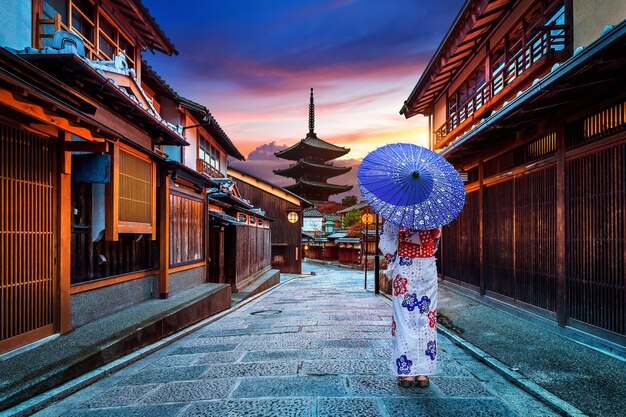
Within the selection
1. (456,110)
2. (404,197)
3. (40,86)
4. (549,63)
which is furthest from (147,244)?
(456,110)

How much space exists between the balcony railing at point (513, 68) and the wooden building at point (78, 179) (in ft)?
28.0

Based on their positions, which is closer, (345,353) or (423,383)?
(423,383)

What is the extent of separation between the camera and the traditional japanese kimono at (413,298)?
180 inches

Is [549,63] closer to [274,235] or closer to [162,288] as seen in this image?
[162,288]

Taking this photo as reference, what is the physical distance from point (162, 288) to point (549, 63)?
996cm

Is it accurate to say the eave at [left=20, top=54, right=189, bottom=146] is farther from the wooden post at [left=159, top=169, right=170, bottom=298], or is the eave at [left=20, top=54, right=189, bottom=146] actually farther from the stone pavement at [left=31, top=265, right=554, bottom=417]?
the stone pavement at [left=31, top=265, right=554, bottom=417]

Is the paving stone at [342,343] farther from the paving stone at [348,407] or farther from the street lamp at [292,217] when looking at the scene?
the street lamp at [292,217]

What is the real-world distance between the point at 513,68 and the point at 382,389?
382 inches

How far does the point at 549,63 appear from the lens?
852 cm

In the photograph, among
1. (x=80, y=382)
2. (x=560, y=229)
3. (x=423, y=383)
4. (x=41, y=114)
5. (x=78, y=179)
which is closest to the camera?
(x=423, y=383)

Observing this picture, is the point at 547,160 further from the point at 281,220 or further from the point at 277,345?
the point at 281,220

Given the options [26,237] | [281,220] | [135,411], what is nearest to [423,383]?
[135,411]

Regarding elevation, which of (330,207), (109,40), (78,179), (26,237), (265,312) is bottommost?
(265,312)

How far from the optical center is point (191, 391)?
14.7 ft
